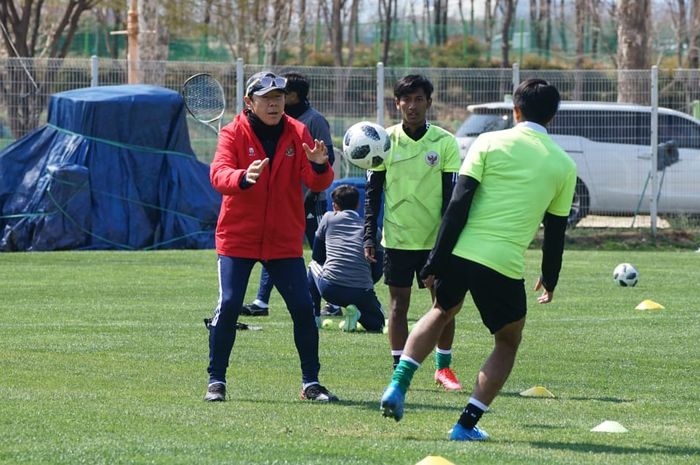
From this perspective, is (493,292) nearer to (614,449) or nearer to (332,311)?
(614,449)

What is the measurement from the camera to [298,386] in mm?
8562

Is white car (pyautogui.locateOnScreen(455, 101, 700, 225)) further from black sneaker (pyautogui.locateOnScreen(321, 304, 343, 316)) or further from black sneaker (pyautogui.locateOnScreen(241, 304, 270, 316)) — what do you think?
black sneaker (pyautogui.locateOnScreen(241, 304, 270, 316))

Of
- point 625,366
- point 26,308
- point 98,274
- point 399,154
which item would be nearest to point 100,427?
point 399,154

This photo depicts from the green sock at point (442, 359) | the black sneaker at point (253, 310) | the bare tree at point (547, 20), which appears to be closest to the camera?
the green sock at point (442, 359)

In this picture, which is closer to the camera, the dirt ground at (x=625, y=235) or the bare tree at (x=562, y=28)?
the dirt ground at (x=625, y=235)

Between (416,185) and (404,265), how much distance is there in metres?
0.51

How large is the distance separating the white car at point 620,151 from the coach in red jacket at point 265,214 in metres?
14.5

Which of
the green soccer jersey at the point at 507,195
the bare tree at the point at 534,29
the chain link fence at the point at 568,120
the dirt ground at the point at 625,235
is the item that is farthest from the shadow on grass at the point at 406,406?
the bare tree at the point at 534,29

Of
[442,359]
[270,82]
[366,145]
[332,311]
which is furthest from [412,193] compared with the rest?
[332,311]

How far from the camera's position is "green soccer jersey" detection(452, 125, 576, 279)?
6.66 meters

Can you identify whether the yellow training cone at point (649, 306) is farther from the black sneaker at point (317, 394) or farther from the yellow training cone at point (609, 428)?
the yellow training cone at point (609, 428)

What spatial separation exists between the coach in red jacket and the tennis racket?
6.76 meters

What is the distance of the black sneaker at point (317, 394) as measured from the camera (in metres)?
7.88

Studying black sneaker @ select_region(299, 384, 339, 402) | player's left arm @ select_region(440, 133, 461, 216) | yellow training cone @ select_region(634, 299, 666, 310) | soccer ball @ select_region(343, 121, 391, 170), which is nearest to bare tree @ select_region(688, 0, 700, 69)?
yellow training cone @ select_region(634, 299, 666, 310)
